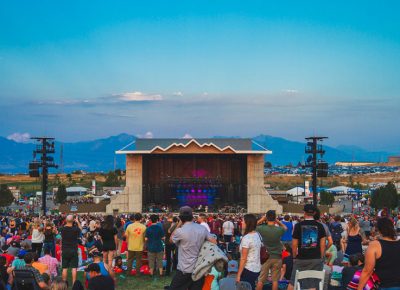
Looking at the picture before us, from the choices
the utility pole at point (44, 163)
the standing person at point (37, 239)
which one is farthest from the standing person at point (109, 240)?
the utility pole at point (44, 163)

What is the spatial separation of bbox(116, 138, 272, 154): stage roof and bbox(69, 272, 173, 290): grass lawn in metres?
34.7

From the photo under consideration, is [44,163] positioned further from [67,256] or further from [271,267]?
[271,267]

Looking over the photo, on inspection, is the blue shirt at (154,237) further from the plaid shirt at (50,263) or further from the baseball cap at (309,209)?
the baseball cap at (309,209)

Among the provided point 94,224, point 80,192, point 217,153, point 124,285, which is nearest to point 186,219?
point 124,285

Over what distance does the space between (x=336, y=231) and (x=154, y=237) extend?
452 centimetres

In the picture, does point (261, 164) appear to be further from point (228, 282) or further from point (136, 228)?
Result: point (228, 282)

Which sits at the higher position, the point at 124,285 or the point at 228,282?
the point at 228,282

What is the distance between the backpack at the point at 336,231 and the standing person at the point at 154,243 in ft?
13.8

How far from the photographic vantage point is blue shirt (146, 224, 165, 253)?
12.1m

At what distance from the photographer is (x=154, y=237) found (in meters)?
12.2

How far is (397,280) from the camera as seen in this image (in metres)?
6.04

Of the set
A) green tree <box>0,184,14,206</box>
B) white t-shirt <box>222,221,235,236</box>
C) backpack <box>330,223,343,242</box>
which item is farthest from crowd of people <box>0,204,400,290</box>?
green tree <box>0,184,14,206</box>

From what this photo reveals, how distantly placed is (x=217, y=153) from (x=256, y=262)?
40.0 metres

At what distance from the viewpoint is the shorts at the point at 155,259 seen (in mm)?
12336
